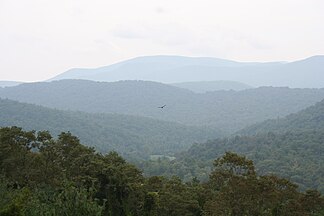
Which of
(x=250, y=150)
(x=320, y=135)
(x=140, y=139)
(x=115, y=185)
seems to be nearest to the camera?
(x=115, y=185)

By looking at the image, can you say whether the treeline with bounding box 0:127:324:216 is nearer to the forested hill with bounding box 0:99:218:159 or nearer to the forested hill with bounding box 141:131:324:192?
the forested hill with bounding box 141:131:324:192

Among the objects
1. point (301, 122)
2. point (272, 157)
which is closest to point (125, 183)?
point (272, 157)

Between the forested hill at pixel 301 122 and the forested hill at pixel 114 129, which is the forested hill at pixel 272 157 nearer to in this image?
the forested hill at pixel 301 122

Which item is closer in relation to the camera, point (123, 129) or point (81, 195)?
point (81, 195)

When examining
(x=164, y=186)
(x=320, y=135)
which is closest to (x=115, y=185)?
(x=164, y=186)

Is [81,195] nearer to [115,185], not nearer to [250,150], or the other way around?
[115,185]

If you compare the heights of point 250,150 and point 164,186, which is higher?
point 164,186
